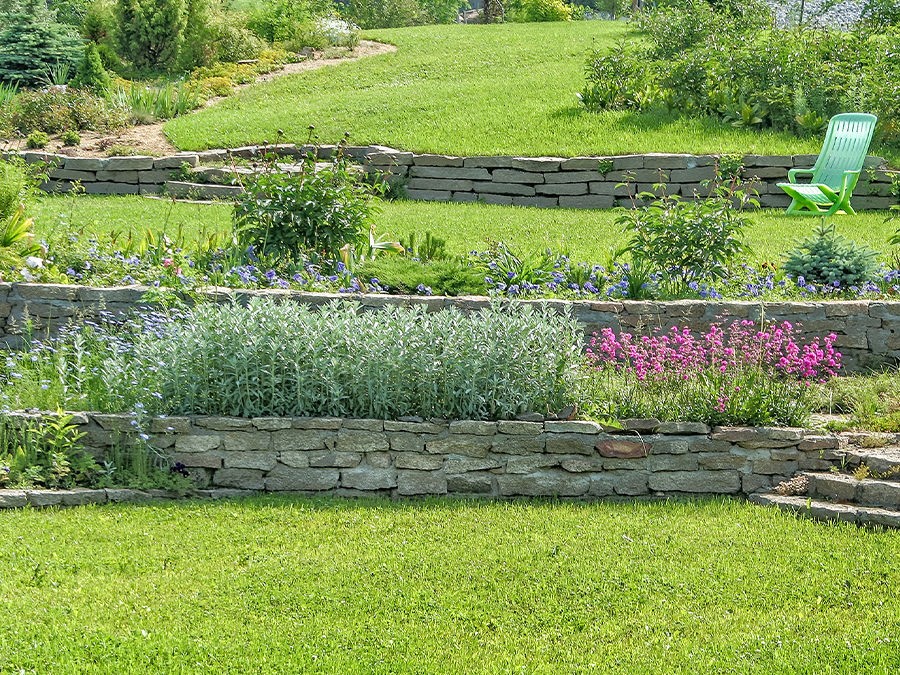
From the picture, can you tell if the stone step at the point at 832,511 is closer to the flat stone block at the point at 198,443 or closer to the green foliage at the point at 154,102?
the flat stone block at the point at 198,443

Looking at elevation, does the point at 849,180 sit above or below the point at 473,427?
above

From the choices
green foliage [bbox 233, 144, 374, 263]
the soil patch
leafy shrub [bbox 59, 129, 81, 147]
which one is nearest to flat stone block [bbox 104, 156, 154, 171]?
the soil patch

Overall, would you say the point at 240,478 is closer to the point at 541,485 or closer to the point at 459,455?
the point at 459,455

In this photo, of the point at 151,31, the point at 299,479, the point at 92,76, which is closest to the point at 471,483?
the point at 299,479

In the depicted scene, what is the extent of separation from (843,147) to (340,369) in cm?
759

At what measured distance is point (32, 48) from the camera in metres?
15.2

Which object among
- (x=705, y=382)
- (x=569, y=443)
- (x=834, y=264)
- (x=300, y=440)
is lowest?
(x=300, y=440)

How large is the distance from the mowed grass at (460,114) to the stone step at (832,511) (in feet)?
23.3

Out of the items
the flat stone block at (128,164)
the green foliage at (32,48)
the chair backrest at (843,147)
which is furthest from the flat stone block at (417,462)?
the green foliage at (32,48)

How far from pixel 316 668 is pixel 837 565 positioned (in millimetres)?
2337

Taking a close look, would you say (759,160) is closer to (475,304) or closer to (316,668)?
(475,304)

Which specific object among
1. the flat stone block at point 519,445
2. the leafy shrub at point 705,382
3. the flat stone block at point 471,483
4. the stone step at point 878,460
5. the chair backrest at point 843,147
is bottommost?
the flat stone block at point 471,483

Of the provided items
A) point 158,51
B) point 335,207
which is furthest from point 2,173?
point 158,51

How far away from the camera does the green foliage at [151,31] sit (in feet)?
54.5
